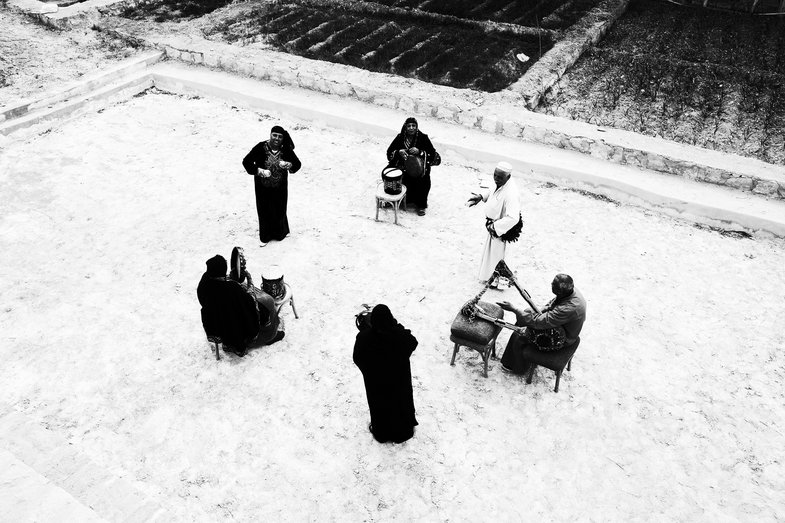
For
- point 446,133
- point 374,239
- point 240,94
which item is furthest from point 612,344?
point 240,94

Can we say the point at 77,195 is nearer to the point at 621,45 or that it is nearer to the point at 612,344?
the point at 612,344

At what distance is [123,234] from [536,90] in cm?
667

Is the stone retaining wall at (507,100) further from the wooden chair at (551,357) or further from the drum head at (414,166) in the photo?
the wooden chair at (551,357)

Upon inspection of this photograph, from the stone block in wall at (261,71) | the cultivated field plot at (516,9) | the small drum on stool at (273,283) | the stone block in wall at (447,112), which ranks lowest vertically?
the small drum on stool at (273,283)

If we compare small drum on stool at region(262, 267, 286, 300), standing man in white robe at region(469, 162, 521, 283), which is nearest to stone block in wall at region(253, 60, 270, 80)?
standing man in white robe at region(469, 162, 521, 283)

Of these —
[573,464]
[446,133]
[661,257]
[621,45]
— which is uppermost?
[621,45]

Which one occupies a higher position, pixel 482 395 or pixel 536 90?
pixel 536 90

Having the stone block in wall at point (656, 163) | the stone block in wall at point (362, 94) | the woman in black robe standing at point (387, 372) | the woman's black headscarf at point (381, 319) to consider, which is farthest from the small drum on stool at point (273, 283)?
the stone block in wall at point (656, 163)

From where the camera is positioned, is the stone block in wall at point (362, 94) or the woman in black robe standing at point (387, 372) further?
the stone block in wall at point (362, 94)

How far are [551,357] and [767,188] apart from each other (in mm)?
4562

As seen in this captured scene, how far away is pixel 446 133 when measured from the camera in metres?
8.59

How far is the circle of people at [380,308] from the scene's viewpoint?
4.02 metres

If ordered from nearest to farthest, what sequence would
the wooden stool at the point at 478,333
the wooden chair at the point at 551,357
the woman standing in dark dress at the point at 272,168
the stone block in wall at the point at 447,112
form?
the wooden chair at the point at 551,357 → the wooden stool at the point at 478,333 → the woman standing in dark dress at the point at 272,168 → the stone block in wall at the point at 447,112

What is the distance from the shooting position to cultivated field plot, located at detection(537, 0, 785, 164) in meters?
8.65
